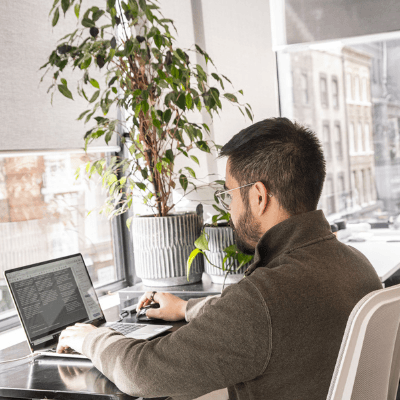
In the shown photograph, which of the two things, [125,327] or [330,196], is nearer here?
[125,327]

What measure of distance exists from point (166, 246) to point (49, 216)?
562 mm

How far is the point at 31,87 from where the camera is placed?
7.27 ft

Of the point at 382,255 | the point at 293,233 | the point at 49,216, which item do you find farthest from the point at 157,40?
the point at 382,255

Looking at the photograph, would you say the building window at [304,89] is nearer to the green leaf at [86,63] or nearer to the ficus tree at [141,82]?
the ficus tree at [141,82]

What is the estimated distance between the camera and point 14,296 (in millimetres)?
1638

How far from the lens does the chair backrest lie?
2.72 ft

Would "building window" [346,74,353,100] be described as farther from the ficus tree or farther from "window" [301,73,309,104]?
the ficus tree

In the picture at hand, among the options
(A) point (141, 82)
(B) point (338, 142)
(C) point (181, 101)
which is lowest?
(B) point (338, 142)

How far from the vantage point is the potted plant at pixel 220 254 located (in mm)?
2169

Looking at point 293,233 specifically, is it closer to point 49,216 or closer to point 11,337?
point 11,337

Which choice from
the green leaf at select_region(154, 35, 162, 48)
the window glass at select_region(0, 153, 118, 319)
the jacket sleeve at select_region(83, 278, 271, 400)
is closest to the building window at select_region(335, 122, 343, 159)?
the window glass at select_region(0, 153, 118, 319)

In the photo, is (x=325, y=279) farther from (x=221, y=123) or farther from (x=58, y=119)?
(x=221, y=123)

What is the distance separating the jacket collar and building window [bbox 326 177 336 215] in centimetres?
292

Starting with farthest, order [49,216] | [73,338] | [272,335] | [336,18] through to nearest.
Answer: [336,18] → [49,216] → [73,338] → [272,335]
